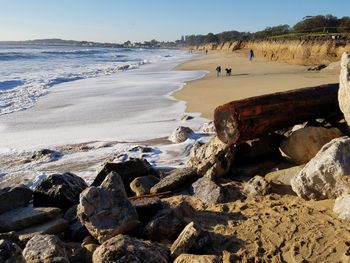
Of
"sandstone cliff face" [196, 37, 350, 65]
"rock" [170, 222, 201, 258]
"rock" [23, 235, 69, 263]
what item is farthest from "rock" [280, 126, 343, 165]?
"sandstone cliff face" [196, 37, 350, 65]

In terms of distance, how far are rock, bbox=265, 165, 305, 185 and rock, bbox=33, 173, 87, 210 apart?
92.7 inches

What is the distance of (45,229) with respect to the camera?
13.3ft

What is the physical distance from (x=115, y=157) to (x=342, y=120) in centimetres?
364

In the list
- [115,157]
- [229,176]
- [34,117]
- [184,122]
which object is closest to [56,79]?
[34,117]

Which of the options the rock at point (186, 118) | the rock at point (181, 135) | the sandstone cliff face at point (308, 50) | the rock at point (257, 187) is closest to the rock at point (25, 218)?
the rock at point (257, 187)

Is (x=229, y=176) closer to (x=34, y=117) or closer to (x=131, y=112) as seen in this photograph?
(x=131, y=112)

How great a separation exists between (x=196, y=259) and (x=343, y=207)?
1620 millimetres

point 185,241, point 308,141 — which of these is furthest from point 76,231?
point 308,141

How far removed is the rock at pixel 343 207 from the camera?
3865 mm

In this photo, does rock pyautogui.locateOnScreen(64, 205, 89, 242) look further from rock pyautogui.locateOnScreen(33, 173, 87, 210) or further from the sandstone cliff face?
the sandstone cliff face

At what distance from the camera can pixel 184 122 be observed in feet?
31.8

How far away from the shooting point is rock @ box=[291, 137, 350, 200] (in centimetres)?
409

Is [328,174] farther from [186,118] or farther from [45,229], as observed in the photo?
[186,118]

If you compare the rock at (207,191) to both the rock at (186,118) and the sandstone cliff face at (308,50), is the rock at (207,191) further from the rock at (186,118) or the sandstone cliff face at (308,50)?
the sandstone cliff face at (308,50)
